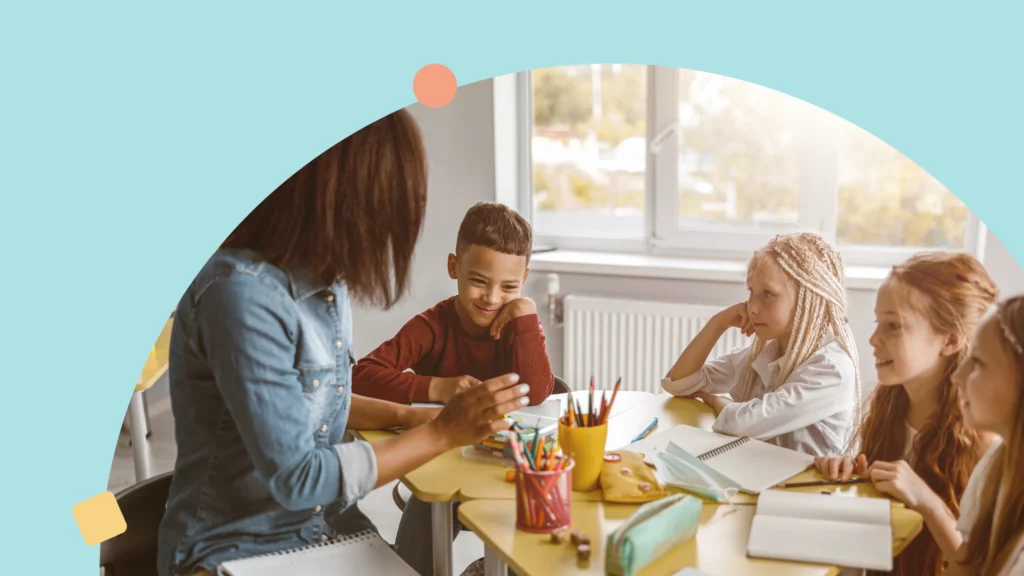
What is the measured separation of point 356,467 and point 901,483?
0.75 metres

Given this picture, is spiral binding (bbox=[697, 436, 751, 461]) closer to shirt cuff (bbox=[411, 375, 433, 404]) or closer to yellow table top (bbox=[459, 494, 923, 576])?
yellow table top (bbox=[459, 494, 923, 576])

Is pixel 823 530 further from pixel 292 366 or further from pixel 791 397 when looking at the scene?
pixel 292 366

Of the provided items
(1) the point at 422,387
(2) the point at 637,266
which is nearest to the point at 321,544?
(1) the point at 422,387

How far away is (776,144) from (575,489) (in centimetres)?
59

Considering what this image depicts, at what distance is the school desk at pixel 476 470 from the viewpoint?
1.35 metres

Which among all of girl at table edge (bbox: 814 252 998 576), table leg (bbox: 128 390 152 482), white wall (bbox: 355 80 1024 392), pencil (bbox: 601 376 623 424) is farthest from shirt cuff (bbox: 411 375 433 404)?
girl at table edge (bbox: 814 252 998 576)

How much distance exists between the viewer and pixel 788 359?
1475 mm

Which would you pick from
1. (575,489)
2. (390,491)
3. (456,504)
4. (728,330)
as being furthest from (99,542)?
(728,330)

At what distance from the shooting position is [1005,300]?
1063mm

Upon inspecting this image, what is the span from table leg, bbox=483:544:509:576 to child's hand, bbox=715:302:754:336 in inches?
20.6

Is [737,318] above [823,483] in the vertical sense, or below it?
above

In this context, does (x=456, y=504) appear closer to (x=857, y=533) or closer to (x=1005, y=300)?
(x=857, y=533)

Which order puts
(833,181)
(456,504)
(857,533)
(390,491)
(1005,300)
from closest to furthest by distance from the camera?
(1005,300), (857,533), (833,181), (390,491), (456,504)

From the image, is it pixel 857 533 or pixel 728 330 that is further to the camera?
pixel 728 330
